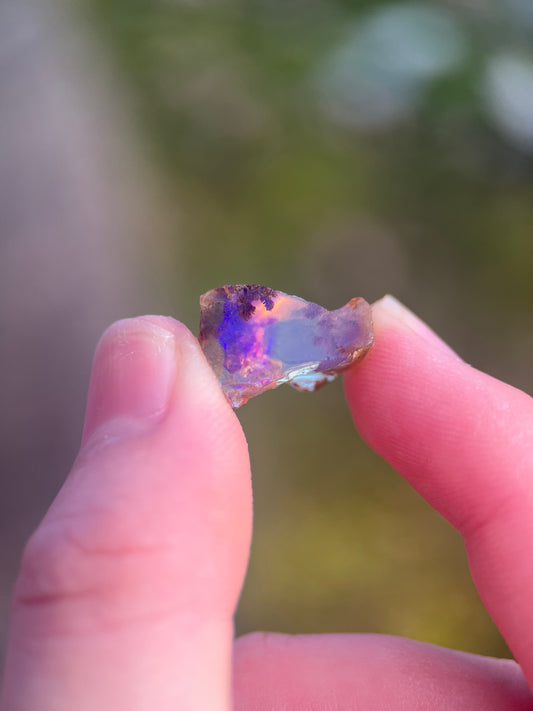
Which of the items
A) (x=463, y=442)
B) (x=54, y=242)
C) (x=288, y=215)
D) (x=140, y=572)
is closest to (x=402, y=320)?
(x=463, y=442)

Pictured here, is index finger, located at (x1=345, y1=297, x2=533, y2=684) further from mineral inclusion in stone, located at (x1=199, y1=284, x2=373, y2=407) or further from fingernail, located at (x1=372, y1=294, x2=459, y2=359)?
mineral inclusion in stone, located at (x1=199, y1=284, x2=373, y2=407)

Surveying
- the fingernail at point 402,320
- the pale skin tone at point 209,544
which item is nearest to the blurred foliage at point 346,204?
the pale skin tone at point 209,544

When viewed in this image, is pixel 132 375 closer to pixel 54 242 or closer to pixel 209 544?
pixel 209 544

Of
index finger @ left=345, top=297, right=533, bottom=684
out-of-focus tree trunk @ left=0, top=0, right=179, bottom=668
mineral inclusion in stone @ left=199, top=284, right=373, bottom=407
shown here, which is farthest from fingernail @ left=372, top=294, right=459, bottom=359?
out-of-focus tree trunk @ left=0, top=0, right=179, bottom=668

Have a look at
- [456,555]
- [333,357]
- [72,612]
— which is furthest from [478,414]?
[456,555]

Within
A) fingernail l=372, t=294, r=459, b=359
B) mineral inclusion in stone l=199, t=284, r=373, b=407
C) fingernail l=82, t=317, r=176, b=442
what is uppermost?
fingernail l=82, t=317, r=176, b=442

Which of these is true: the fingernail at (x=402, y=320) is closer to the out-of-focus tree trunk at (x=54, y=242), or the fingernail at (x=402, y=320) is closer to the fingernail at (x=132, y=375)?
the fingernail at (x=132, y=375)

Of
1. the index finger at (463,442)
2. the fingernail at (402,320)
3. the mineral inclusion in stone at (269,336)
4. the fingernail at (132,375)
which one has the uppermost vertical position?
the fingernail at (132,375)

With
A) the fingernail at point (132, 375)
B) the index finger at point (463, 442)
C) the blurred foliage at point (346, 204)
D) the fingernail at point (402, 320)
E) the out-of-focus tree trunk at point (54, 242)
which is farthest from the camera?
the out-of-focus tree trunk at point (54, 242)
